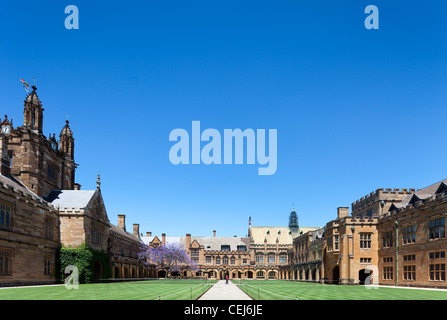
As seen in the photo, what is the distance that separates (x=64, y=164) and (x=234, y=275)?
6733 centimetres

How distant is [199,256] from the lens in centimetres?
12119

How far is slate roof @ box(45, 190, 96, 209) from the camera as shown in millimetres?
56991

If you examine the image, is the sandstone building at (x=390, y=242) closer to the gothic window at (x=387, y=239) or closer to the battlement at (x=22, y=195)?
the gothic window at (x=387, y=239)

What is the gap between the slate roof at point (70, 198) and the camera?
57.0 metres

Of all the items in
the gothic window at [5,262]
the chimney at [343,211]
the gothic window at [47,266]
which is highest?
the chimney at [343,211]

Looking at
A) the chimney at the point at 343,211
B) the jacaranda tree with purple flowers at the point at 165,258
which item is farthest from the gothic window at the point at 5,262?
the jacaranda tree with purple flowers at the point at 165,258

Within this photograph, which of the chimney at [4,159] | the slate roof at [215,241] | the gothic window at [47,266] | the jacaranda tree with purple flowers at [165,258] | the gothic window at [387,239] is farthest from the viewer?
the slate roof at [215,241]

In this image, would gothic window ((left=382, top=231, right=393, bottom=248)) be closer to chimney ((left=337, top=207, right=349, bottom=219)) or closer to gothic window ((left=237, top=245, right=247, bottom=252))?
chimney ((left=337, top=207, right=349, bottom=219))

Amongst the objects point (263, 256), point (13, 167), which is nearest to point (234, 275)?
point (263, 256)
